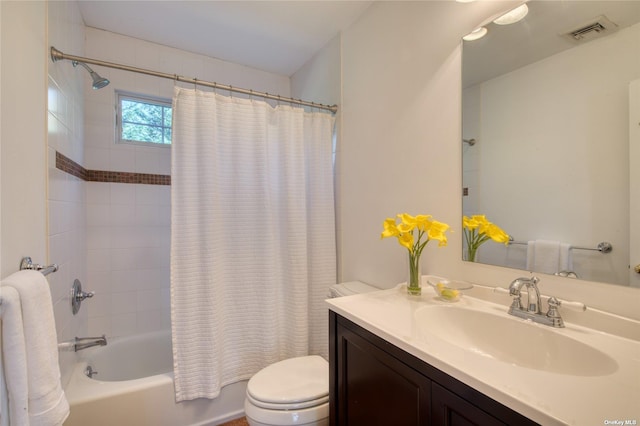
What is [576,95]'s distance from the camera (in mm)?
846

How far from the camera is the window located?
6.80ft

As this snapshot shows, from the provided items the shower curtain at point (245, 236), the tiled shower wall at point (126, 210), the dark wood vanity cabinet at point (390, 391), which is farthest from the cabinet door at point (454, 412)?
the tiled shower wall at point (126, 210)

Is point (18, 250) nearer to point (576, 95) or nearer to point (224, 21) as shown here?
point (224, 21)

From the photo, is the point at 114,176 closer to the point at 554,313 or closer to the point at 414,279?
the point at 414,279

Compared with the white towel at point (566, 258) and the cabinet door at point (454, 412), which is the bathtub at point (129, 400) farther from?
the white towel at point (566, 258)

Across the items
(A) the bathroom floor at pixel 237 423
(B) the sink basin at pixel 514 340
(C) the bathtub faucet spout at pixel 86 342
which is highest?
(B) the sink basin at pixel 514 340

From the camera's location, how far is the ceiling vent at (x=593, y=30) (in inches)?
31.3

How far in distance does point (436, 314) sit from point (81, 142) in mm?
2287

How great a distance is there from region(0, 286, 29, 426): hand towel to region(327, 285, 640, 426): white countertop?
888 millimetres

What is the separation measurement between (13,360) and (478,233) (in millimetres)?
1466

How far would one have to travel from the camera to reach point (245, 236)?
1629 millimetres

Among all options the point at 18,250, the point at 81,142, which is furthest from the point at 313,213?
the point at 81,142

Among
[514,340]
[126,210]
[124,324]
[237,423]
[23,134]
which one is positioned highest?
[23,134]

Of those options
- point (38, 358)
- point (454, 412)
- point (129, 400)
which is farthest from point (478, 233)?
point (129, 400)
